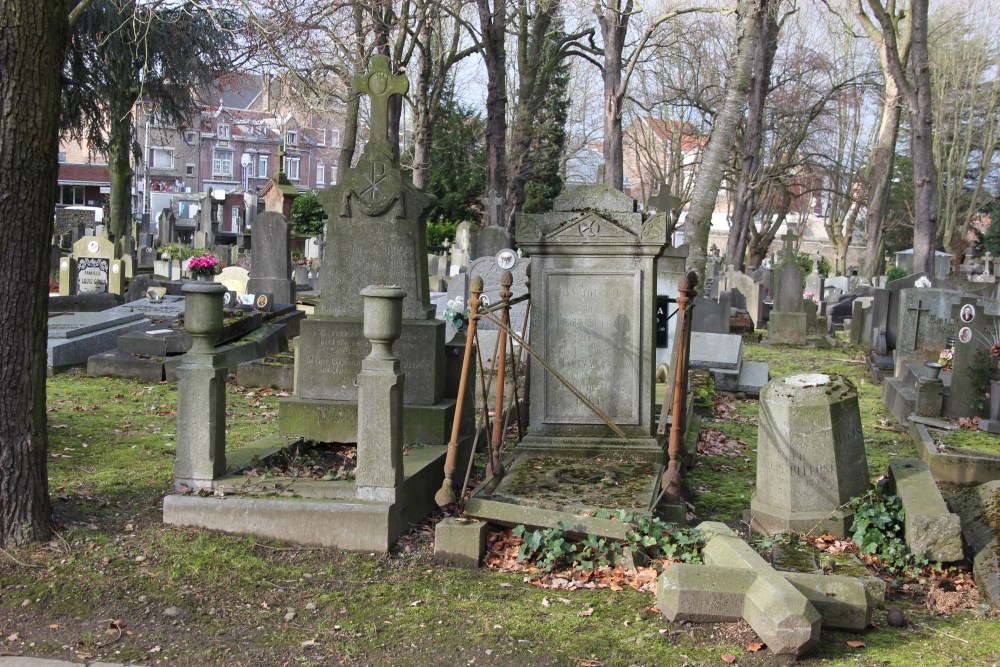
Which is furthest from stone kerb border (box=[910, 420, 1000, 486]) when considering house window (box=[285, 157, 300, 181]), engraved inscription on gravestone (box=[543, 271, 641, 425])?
house window (box=[285, 157, 300, 181])

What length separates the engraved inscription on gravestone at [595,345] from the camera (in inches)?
277

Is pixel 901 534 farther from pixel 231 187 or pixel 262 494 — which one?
pixel 231 187

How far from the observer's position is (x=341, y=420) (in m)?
7.33

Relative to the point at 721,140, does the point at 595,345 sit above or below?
below

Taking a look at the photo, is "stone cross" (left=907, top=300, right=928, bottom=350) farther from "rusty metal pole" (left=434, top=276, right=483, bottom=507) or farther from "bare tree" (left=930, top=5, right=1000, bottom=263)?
"bare tree" (left=930, top=5, right=1000, bottom=263)

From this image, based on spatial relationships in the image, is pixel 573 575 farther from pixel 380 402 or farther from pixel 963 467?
pixel 963 467

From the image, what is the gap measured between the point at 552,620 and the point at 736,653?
0.86 metres

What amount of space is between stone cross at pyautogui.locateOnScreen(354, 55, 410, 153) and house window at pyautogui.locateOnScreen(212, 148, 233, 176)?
77.8 m

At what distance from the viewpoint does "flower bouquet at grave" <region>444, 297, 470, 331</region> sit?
32.8 feet

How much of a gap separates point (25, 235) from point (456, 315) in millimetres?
5288

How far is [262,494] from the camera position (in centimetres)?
565

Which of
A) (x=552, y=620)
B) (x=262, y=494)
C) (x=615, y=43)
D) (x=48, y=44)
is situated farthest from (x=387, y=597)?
(x=615, y=43)

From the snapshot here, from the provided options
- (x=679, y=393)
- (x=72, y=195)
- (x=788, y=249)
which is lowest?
(x=679, y=393)

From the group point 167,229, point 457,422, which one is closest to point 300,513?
point 457,422
